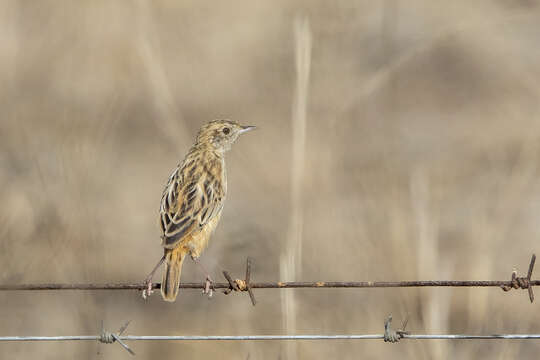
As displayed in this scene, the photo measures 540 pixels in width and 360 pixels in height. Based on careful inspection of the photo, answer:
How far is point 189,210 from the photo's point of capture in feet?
18.7

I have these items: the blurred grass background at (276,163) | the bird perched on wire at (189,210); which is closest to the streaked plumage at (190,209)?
the bird perched on wire at (189,210)

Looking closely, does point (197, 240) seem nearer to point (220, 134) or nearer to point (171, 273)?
point (171, 273)

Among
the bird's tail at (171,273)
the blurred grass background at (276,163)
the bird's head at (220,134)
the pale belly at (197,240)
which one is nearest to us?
the bird's tail at (171,273)

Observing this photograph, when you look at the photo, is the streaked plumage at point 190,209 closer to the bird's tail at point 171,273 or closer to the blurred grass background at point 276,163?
the bird's tail at point 171,273

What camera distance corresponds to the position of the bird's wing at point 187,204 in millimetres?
5551

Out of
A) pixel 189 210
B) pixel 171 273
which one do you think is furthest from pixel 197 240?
pixel 171 273

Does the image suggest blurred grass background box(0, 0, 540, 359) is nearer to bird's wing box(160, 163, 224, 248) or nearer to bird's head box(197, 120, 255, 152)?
bird's head box(197, 120, 255, 152)

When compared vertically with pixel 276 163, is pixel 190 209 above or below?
below

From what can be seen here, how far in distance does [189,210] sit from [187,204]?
62 mm

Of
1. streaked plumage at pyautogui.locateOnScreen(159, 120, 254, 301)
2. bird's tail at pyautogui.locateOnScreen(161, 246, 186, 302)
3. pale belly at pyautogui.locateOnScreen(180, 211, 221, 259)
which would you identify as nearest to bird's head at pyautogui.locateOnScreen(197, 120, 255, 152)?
streaked plumage at pyautogui.locateOnScreen(159, 120, 254, 301)

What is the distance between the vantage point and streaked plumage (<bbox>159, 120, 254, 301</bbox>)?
17.9ft

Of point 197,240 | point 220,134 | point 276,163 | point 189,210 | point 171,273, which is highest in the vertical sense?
point 276,163

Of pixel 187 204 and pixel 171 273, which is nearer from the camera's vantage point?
pixel 171 273

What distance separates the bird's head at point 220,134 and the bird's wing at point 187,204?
52 centimetres
